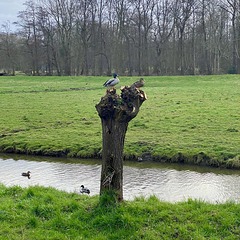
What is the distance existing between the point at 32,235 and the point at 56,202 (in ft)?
4.39

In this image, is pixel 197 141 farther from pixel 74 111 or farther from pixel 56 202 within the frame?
pixel 74 111

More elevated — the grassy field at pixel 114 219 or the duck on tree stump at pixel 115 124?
the duck on tree stump at pixel 115 124

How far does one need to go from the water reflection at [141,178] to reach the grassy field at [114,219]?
5.62 feet

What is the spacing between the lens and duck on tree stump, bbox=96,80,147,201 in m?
6.48

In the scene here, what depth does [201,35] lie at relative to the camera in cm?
6125

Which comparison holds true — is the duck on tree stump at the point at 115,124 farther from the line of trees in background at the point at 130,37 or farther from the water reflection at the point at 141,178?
the line of trees in background at the point at 130,37

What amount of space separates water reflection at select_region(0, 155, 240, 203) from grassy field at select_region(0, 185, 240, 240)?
1713 mm

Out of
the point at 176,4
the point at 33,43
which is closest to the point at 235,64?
the point at 176,4

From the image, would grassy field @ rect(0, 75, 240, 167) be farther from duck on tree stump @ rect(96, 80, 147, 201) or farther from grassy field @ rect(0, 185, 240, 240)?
duck on tree stump @ rect(96, 80, 147, 201)

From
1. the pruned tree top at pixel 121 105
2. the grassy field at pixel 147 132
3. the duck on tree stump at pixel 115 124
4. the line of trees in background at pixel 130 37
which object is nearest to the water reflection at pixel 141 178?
the grassy field at pixel 147 132

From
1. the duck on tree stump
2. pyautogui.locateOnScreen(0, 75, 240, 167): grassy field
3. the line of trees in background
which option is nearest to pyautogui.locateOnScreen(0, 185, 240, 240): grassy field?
the duck on tree stump

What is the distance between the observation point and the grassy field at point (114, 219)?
5.76 meters

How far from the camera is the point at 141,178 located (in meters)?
10.5

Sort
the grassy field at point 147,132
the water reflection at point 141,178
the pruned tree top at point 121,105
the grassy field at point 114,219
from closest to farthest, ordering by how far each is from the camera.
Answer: the grassy field at point 114,219 < the pruned tree top at point 121,105 < the water reflection at point 141,178 < the grassy field at point 147,132
